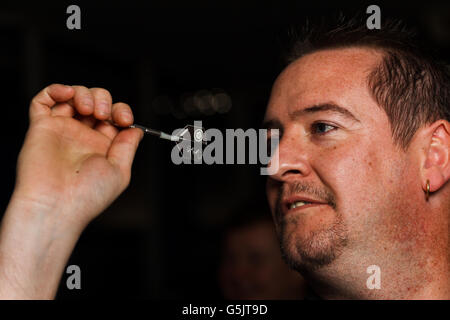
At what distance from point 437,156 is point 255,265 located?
1380 millimetres

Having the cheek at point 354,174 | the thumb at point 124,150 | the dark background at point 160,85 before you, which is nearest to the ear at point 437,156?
the cheek at point 354,174

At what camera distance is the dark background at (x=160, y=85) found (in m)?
3.34

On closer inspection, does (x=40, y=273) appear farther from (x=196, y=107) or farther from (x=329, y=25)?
(x=196, y=107)

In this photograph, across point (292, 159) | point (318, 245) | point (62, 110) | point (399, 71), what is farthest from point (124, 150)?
point (399, 71)

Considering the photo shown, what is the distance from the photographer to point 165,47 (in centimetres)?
421

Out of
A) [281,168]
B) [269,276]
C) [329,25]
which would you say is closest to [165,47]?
[269,276]

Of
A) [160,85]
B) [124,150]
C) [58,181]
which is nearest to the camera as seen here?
[58,181]

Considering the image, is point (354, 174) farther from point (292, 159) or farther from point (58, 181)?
point (58, 181)

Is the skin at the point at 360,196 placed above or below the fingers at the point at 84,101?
below

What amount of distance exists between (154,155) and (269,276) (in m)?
2.27

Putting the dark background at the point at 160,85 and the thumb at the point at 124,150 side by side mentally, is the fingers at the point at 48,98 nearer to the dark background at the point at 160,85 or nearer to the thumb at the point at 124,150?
the thumb at the point at 124,150

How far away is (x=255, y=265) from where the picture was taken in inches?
102

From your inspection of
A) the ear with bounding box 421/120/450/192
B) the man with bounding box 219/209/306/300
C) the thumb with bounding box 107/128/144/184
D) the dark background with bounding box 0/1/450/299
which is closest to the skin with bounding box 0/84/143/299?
the thumb with bounding box 107/128/144/184

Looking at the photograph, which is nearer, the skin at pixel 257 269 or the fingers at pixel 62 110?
the fingers at pixel 62 110
